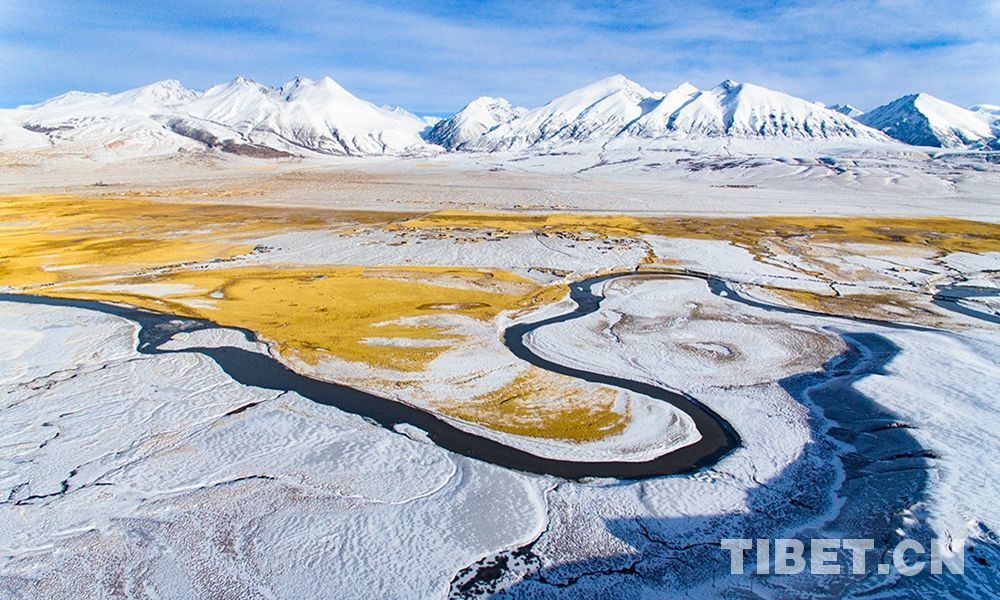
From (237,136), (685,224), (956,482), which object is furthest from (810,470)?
(237,136)

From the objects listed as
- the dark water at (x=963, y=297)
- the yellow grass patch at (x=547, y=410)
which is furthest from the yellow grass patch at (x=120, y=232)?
the dark water at (x=963, y=297)

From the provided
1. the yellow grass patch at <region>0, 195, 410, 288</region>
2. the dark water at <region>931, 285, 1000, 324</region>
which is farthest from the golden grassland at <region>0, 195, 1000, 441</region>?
the dark water at <region>931, 285, 1000, 324</region>

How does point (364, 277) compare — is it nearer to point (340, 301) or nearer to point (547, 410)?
point (340, 301)

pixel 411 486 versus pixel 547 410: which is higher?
pixel 547 410

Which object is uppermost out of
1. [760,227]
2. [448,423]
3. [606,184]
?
[606,184]

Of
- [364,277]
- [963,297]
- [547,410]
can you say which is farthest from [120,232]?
[963,297]

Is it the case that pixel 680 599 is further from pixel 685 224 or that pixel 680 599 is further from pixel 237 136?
pixel 237 136
